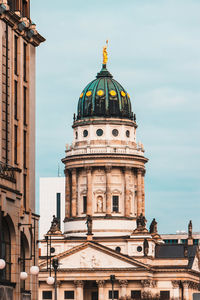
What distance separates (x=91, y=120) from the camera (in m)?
157

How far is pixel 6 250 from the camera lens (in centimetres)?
5716

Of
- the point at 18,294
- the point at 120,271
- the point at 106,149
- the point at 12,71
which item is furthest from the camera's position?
the point at 106,149

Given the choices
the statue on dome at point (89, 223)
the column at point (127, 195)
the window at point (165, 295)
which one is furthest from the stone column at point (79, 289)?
the column at point (127, 195)

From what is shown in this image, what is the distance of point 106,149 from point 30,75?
8982 cm

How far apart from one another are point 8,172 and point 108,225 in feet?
317

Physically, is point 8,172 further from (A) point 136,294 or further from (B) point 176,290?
(B) point 176,290

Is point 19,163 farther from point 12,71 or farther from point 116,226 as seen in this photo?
point 116,226

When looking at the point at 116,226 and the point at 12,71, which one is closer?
the point at 12,71

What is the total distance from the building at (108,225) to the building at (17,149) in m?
80.5

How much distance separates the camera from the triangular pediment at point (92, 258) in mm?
146375

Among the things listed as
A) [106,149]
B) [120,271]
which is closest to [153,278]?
[120,271]

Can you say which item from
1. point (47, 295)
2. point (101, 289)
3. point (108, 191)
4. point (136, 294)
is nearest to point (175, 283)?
point (136, 294)

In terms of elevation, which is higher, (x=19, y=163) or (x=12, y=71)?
(x=12, y=71)

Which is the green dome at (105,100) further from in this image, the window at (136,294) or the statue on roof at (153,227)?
the window at (136,294)
